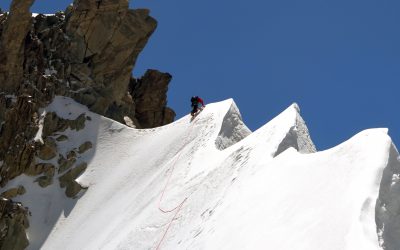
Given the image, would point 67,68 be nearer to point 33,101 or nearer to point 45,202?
point 33,101

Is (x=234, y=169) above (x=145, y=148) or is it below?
below

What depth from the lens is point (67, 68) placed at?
39.8 meters

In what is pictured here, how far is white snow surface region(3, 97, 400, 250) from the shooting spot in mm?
10172

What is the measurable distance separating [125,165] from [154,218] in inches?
527

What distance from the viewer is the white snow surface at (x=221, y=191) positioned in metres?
10.2

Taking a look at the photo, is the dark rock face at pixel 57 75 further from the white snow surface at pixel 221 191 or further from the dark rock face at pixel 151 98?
the dark rock face at pixel 151 98

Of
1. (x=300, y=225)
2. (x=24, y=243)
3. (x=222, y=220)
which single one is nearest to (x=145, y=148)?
(x=24, y=243)

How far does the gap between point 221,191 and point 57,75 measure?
25.4 metres

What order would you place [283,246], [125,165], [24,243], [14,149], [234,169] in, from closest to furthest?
[283,246] → [234,169] → [24,243] → [125,165] → [14,149]

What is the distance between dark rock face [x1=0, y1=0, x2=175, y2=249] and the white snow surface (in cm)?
96

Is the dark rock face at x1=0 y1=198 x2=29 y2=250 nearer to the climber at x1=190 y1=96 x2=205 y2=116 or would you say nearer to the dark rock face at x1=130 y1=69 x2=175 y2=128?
the climber at x1=190 y1=96 x2=205 y2=116

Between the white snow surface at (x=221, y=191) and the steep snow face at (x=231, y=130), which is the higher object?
the steep snow face at (x=231, y=130)

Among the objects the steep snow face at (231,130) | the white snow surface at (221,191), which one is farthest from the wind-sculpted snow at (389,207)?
the steep snow face at (231,130)

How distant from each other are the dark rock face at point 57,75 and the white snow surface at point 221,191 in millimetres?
961
